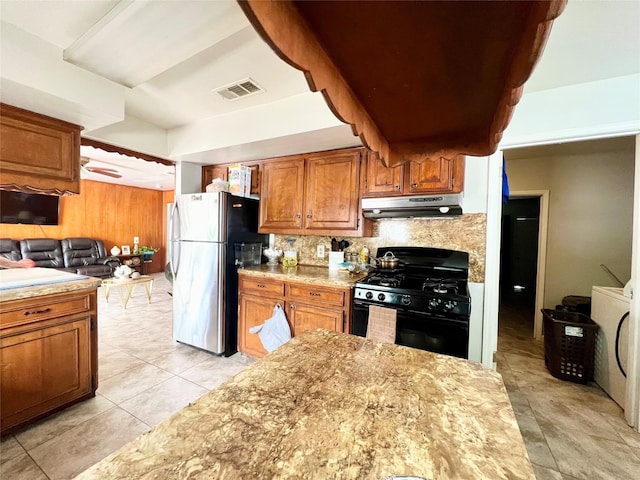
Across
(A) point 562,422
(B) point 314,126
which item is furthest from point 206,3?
(A) point 562,422

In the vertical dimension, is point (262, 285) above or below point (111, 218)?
below

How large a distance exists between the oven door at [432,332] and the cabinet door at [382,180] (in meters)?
0.99

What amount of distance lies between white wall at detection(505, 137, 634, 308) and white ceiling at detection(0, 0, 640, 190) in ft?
6.11

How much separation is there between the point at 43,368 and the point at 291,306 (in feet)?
5.72

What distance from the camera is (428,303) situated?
195 cm

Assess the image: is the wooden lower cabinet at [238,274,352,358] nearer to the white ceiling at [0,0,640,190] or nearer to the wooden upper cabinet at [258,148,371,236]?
the wooden upper cabinet at [258,148,371,236]

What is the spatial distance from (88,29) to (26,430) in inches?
100

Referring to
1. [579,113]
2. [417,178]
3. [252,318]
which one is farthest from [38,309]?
[579,113]

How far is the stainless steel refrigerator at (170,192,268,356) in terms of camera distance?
276 cm

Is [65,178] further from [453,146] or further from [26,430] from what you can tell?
[453,146]

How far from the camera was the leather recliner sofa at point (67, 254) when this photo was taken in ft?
17.1

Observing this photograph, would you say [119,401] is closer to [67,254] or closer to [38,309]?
[38,309]

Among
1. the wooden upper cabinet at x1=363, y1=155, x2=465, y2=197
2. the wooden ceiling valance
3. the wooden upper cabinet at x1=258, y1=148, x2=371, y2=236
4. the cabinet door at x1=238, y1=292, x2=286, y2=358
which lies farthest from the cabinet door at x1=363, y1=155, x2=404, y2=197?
the wooden ceiling valance

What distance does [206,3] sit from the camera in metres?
1.26
